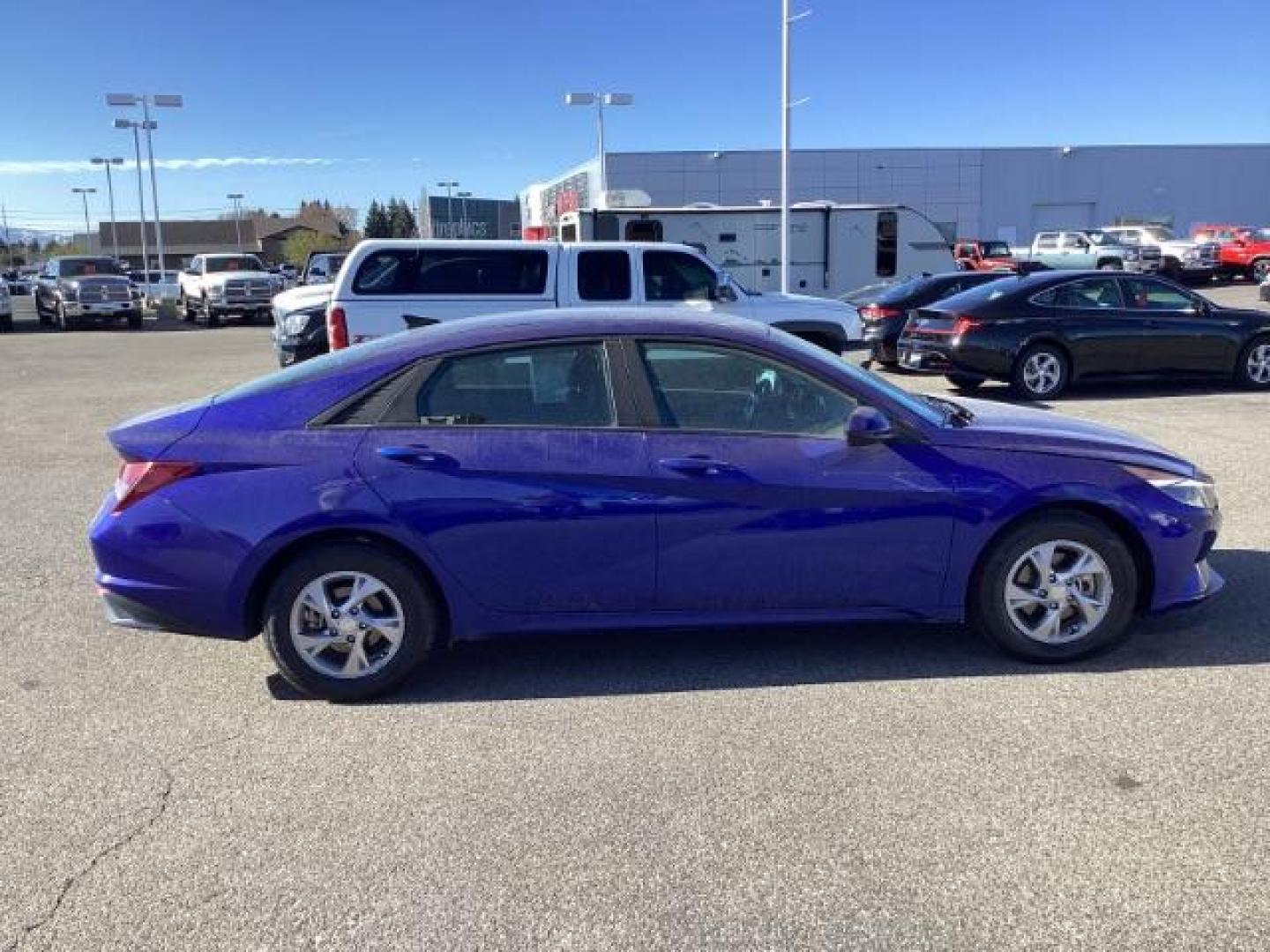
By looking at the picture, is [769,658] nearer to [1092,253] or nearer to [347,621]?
[347,621]

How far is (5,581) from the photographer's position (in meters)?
5.79

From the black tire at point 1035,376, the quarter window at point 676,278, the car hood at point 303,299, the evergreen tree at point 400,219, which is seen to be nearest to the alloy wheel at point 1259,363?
the black tire at point 1035,376

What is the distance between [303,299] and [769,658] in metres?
11.5

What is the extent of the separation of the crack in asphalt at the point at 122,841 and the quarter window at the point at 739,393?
2.14 metres

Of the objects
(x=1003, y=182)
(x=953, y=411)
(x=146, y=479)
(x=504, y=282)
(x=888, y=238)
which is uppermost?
(x=1003, y=182)

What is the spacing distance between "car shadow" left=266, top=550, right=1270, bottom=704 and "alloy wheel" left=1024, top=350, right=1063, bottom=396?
744 centimetres

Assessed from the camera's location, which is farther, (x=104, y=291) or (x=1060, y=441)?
(x=104, y=291)

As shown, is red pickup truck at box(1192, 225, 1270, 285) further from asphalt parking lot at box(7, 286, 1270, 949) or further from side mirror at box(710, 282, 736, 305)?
asphalt parking lot at box(7, 286, 1270, 949)

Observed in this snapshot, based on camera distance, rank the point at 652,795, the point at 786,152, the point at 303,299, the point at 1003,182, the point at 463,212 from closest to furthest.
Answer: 1. the point at 652,795
2. the point at 303,299
3. the point at 786,152
4. the point at 1003,182
5. the point at 463,212

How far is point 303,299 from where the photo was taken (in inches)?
563

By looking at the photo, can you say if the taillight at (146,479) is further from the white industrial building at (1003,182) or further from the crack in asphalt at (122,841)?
Result: the white industrial building at (1003,182)

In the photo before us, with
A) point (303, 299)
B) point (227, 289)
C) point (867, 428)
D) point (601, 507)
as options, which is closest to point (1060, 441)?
point (867, 428)

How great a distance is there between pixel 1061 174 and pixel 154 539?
197 ft

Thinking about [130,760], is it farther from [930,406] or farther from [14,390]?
[14,390]
